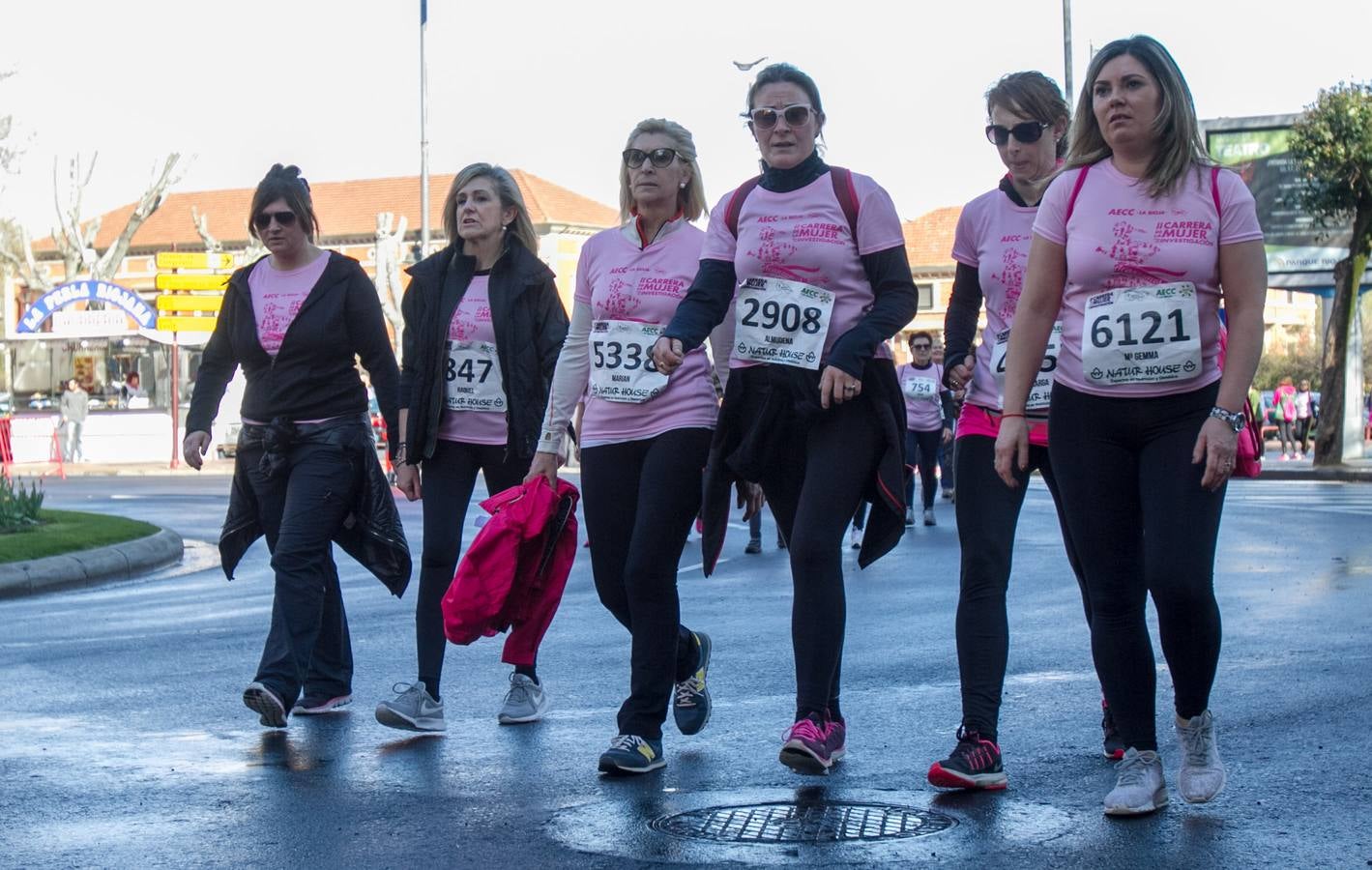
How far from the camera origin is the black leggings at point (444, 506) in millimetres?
6453

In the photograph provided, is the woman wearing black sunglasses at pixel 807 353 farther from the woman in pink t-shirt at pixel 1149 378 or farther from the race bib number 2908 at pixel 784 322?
the woman in pink t-shirt at pixel 1149 378

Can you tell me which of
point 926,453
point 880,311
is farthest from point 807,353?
point 926,453

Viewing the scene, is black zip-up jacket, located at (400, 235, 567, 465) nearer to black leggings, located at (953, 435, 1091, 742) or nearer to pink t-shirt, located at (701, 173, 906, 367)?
pink t-shirt, located at (701, 173, 906, 367)

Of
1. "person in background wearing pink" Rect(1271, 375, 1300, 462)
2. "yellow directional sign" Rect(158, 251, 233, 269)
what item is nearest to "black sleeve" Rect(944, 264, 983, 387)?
"yellow directional sign" Rect(158, 251, 233, 269)

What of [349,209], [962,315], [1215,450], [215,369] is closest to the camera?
[1215,450]

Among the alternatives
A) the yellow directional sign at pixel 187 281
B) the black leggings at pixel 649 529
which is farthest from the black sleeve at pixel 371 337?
the yellow directional sign at pixel 187 281

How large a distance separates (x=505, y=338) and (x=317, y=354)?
0.70m

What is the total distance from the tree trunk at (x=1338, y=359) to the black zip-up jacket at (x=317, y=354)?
27711 millimetres

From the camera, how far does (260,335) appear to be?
6816mm

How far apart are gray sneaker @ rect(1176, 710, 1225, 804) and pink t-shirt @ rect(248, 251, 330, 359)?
352 centimetres

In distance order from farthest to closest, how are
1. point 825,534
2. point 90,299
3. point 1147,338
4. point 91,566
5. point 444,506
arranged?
point 90,299, point 91,566, point 444,506, point 825,534, point 1147,338

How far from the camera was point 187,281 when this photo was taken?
4047 cm

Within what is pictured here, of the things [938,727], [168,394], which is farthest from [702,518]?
[168,394]

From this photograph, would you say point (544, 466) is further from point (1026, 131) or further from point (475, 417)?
point (1026, 131)
